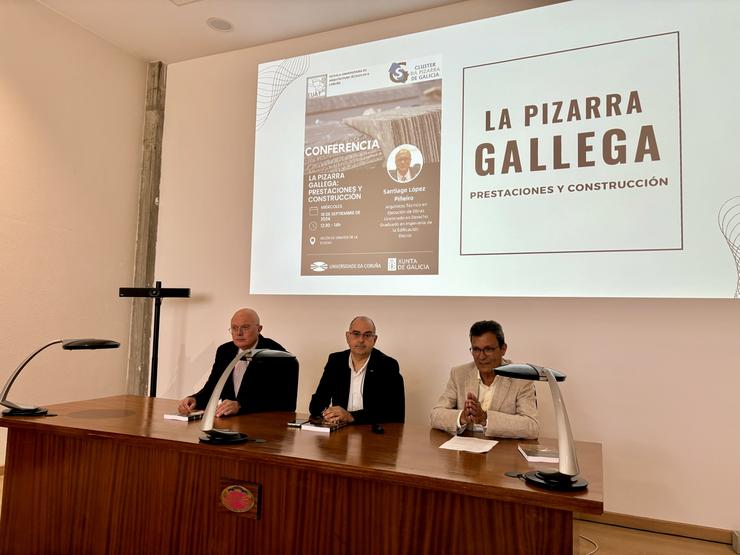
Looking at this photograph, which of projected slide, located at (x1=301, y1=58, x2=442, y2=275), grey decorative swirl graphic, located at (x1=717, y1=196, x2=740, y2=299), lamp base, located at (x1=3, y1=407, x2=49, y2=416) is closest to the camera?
lamp base, located at (x1=3, y1=407, x2=49, y2=416)

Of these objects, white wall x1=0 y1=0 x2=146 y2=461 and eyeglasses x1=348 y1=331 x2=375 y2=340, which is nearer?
eyeglasses x1=348 y1=331 x2=375 y2=340

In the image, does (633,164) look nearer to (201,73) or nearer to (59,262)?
(201,73)

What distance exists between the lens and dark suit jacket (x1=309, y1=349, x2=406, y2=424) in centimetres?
288

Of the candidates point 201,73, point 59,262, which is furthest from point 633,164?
point 59,262

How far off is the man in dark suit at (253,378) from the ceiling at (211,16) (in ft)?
7.34

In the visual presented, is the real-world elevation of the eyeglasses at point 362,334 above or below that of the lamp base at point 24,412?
above

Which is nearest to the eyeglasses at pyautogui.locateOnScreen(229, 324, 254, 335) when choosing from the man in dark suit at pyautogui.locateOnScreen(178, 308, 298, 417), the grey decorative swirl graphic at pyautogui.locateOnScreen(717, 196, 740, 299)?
the man in dark suit at pyautogui.locateOnScreen(178, 308, 298, 417)

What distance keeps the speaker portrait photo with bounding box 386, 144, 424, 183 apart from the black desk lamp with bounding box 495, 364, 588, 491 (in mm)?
2103

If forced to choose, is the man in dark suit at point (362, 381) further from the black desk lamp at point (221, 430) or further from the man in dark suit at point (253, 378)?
the black desk lamp at point (221, 430)

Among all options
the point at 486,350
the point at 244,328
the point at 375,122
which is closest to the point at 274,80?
the point at 375,122

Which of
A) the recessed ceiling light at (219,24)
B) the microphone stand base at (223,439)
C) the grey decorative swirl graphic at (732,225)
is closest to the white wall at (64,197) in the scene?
the recessed ceiling light at (219,24)

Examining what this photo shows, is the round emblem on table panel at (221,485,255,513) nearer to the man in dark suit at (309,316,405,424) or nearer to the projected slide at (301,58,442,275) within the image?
the man in dark suit at (309,316,405,424)

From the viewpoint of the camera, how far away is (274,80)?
4055mm

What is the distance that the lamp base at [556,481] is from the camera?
5.01ft
